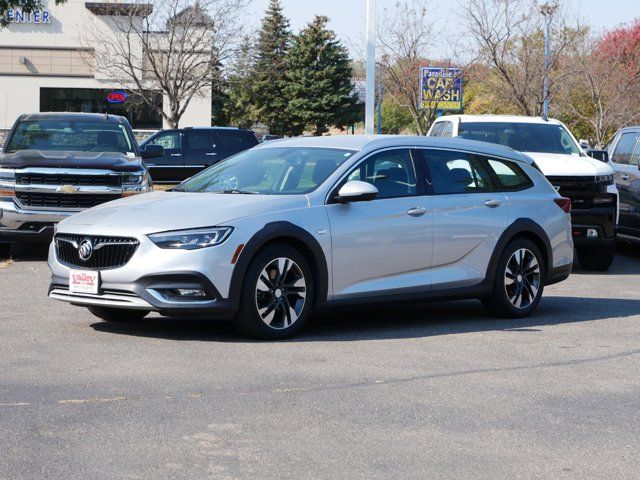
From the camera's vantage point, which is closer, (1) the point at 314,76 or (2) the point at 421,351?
(2) the point at 421,351

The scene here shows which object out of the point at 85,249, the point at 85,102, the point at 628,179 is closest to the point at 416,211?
the point at 85,249

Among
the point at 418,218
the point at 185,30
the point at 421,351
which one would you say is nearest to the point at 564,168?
the point at 418,218

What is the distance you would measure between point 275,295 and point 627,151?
1018 centimetres

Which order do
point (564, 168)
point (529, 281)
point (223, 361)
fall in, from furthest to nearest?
point (564, 168)
point (529, 281)
point (223, 361)

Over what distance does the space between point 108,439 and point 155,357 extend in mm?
2227

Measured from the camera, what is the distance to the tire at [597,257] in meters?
14.9

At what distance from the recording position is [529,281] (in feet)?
34.4

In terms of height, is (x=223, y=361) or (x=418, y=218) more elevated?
(x=418, y=218)

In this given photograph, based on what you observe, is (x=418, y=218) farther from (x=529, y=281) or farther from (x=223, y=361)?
(x=223, y=361)

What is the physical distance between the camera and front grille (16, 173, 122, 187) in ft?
47.5

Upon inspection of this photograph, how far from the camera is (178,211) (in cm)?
859

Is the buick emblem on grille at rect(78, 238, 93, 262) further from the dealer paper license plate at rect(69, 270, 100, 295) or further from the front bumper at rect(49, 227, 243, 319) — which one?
the front bumper at rect(49, 227, 243, 319)

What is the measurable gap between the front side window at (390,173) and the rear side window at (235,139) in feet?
57.4

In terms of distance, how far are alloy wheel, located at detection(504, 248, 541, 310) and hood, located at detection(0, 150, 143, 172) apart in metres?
6.20
